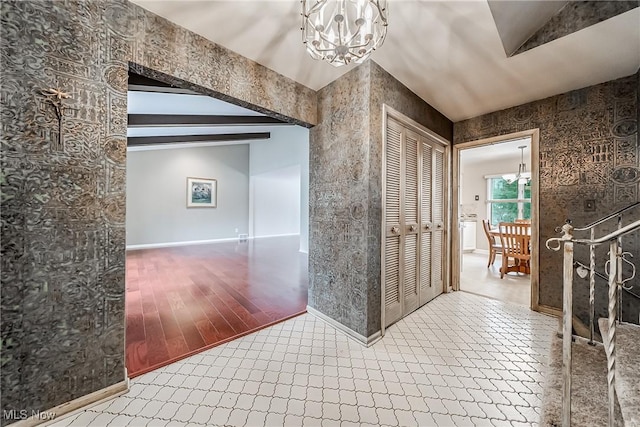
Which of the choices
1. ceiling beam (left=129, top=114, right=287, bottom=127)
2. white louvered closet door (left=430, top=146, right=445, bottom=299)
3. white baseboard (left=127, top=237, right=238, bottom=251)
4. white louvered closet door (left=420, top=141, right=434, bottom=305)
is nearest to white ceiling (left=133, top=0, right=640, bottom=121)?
white louvered closet door (left=420, top=141, right=434, bottom=305)

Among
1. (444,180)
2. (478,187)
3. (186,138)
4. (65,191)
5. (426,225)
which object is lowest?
(426,225)

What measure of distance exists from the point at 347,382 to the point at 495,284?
130 inches

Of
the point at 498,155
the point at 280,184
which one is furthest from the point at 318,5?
the point at 280,184

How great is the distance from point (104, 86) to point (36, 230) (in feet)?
2.88

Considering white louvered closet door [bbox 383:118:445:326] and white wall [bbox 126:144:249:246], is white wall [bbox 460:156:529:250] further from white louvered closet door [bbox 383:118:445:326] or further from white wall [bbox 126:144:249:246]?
white wall [bbox 126:144:249:246]

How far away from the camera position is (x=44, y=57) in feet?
4.09

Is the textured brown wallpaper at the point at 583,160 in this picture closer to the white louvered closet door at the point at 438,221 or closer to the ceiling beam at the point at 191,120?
the white louvered closet door at the point at 438,221

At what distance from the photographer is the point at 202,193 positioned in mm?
7703

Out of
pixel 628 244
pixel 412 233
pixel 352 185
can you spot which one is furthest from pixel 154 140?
pixel 628 244

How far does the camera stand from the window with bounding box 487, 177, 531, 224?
5824mm

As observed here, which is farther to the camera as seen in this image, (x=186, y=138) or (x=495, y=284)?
(x=186, y=138)

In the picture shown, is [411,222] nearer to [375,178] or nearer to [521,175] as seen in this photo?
[375,178]

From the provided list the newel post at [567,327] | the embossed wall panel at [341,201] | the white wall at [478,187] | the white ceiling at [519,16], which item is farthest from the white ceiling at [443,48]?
the white wall at [478,187]

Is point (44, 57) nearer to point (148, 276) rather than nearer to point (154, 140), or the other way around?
point (148, 276)
